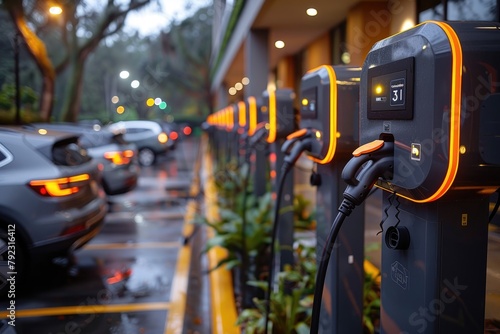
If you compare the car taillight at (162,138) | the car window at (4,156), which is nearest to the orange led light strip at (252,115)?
the car window at (4,156)

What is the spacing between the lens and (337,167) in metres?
3.35

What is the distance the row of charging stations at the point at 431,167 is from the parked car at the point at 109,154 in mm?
8679

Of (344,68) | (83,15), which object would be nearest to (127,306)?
(344,68)

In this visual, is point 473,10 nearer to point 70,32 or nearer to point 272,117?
point 272,117

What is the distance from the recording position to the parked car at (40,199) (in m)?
4.98

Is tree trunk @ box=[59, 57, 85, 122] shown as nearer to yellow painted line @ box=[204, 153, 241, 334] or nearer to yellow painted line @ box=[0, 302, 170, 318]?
yellow painted line @ box=[204, 153, 241, 334]

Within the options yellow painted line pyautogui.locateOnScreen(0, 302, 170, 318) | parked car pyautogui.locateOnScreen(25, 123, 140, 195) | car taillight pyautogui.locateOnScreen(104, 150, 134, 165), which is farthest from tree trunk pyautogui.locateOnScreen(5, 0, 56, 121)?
yellow painted line pyautogui.locateOnScreen(0, 302, 170, 318)

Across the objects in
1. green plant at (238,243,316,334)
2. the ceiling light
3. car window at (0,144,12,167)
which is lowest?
green plant at (238,243,316,334)

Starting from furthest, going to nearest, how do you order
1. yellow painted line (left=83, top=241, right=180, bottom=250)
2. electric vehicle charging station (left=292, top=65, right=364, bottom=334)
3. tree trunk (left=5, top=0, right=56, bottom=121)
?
tree trunk (left=5, top=0, right=56, bottom=121) < yellow painted line (left=83, top=241, right=180, bottom=250) < electric vehicle charging station (left=292, top=65, right=364, bottom=334)

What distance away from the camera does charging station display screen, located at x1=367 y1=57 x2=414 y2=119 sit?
2.08 meters

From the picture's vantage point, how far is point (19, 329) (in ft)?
15.1

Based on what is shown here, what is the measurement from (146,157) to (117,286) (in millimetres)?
16121

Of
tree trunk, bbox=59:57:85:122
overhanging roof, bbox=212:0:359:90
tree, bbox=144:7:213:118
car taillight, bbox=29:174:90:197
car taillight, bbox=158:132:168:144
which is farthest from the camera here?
tree, bbox=144:7:213:118

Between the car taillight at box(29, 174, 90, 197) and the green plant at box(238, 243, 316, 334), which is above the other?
the car taillight at box(29, 174, 90, 197)
